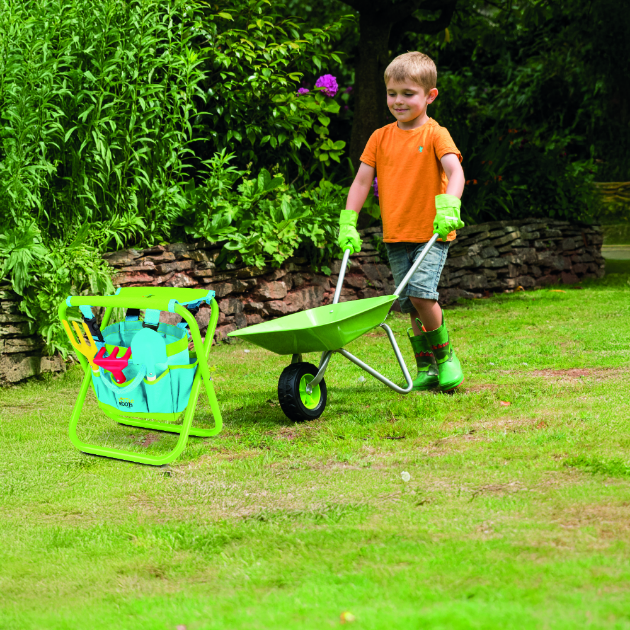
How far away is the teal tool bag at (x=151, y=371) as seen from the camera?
2.97m

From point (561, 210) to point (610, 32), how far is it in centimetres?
282

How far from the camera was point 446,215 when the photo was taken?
140 inches

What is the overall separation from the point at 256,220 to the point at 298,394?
2.90 meters

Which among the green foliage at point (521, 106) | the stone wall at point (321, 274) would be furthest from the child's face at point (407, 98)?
the green foliage at point (521, 106)

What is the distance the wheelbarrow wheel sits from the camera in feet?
11.3

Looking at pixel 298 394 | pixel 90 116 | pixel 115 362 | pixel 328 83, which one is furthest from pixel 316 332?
pixel 328 83

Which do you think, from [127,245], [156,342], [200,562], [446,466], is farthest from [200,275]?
[200,562]

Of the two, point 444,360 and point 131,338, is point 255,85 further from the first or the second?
point 131,338

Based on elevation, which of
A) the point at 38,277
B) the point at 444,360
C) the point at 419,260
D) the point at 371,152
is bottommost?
the point at 444,360

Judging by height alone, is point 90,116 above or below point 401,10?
below

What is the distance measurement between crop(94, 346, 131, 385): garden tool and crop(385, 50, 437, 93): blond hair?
6.02ft

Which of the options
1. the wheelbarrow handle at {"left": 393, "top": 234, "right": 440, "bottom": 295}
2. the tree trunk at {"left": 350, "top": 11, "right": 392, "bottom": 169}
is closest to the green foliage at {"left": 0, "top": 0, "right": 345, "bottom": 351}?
the tree trunk at {"left": 350, "top": 11, "right": 392, "bottom": 169}

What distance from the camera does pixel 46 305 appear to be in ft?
14.9

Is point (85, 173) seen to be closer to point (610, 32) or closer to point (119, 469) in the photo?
point (119, 469)
